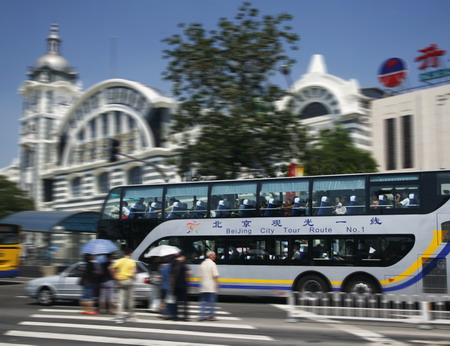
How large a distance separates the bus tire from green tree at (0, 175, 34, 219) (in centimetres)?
4572

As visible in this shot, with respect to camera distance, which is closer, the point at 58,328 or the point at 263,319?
the point at 58,328

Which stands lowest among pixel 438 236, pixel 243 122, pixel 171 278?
pixel 171 278

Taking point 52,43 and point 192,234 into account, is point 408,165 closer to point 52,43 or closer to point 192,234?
point 192,234

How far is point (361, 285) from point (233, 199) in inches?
182

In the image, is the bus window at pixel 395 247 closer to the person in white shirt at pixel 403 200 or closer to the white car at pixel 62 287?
the person in white shirt at pixel 403 200

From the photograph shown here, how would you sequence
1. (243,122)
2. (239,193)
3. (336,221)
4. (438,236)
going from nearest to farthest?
(438,236), (336,221), (239,193), (243,122)

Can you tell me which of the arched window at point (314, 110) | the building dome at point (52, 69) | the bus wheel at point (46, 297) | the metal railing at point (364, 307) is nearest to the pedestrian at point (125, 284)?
the metal railing at point (364, 307)

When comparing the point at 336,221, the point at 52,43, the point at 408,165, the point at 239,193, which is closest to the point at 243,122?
the point at 239,193

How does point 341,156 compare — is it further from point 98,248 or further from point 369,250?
point 98,248

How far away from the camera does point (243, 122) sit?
25.7 metres

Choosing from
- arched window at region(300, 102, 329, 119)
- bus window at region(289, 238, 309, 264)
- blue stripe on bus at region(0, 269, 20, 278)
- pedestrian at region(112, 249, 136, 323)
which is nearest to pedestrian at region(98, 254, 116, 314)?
pedestrian at region(112, 249, 136, 323)

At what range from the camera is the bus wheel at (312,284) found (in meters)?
17.4

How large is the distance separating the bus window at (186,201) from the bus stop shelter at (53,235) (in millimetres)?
13129

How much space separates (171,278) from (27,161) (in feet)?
215
